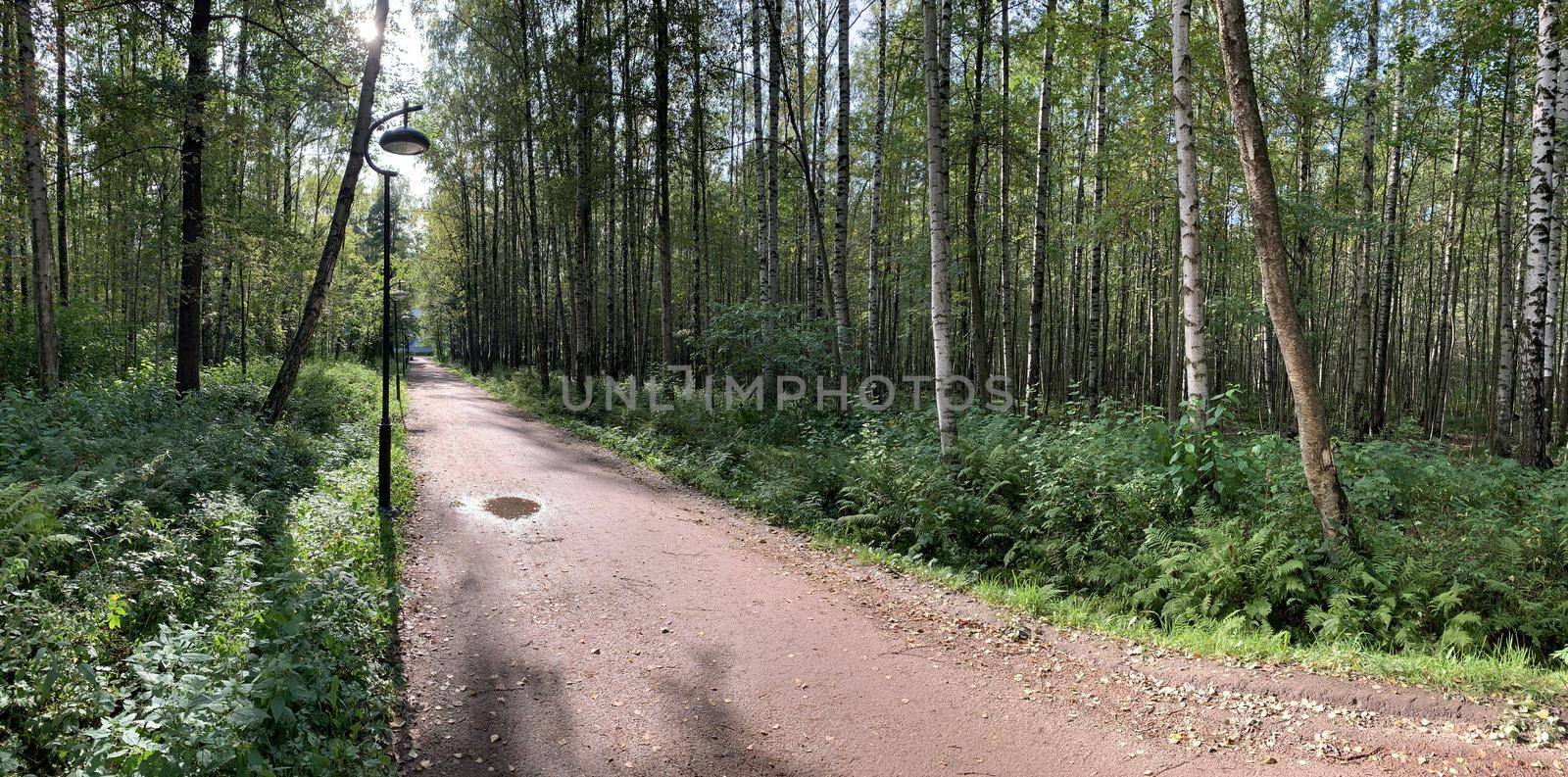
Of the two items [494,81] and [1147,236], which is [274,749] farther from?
[494,81]

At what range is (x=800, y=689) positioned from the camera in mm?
4832

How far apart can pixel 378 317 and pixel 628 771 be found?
38.5m

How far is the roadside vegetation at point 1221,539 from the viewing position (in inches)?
203

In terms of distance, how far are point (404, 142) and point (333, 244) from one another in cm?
529

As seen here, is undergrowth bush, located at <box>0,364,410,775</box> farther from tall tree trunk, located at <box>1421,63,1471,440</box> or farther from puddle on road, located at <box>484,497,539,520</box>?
tall tree trunk, located at <box>1421,63,1471,440</box>

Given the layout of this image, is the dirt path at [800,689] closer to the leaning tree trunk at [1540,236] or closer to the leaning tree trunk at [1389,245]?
the leaning tree trunk at [1540,236]

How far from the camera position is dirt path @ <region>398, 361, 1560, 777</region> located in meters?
3.96

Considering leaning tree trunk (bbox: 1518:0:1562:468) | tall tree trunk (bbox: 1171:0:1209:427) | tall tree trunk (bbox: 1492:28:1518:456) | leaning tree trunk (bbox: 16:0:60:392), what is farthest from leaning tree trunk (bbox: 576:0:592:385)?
tall tree trunk (bbox: 1492:28:1518:456)

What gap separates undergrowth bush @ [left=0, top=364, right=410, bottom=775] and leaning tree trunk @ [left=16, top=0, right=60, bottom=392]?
3.43 metres

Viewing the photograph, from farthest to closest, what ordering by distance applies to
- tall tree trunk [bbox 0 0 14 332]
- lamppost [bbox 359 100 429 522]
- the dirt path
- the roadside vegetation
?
1. tall tree trunk [bbox 0 0 14 332]
2. lamppost [bbox 359 100 429 522]
3. the roadside vegetation
4. the dirt path

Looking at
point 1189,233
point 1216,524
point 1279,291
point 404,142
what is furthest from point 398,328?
point 1279,291

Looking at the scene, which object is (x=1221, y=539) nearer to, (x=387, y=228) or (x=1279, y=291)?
(x=1279, y=291)

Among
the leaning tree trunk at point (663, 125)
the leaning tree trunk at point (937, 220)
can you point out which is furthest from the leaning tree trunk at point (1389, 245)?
the leaning tree trunk at point (663, 125)

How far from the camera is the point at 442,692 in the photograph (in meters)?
4.71
